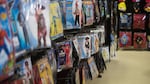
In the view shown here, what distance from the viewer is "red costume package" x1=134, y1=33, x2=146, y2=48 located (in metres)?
6.03

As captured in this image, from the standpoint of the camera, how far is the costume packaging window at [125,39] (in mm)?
6117

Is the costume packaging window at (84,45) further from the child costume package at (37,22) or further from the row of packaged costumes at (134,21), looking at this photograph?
the row of packaged costumes at (134,21)

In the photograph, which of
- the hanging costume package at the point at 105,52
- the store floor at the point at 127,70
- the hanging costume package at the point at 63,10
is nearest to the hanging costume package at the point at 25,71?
the hanging costume package at the point at 63,10

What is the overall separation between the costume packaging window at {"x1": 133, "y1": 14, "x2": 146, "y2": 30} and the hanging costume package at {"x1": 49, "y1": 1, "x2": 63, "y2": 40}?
4125 millimetres

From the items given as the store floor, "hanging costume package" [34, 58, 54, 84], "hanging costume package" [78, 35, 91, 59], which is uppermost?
"hanging costume package" [34, 58, 54, 84]

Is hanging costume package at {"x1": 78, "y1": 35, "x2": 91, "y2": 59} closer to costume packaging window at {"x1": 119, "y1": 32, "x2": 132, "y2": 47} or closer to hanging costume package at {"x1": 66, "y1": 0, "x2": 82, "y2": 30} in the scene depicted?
hanging costume package at {"x1": 66, "y1": 0, "x2": 82, "y2": 30}

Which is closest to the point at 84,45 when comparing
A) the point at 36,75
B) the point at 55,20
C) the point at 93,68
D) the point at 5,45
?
the point at 55,20

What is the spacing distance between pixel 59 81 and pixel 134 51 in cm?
386

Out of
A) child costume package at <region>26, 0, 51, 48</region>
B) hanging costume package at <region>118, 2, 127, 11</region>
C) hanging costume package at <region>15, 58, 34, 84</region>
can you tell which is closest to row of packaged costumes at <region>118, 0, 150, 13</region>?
hanging costume package at <region>118, 2, 127, 11</region>

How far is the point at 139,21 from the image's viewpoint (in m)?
6.02

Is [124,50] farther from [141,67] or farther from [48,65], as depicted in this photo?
[48,65]

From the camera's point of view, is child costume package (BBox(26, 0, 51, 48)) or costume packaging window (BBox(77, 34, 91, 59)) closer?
child costume package (BBox(26, 0, 51, 48))

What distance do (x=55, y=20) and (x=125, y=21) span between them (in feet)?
13.9

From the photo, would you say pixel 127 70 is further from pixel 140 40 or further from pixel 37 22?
pixel 37 22
